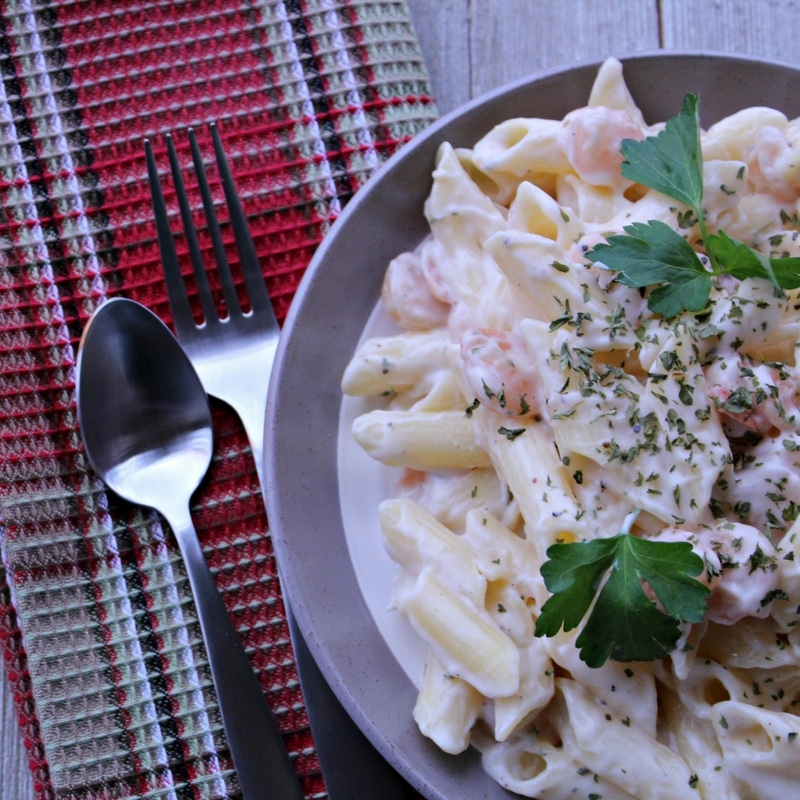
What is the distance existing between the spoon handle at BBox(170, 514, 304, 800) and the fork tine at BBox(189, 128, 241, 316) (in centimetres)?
53

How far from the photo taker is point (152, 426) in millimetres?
1760

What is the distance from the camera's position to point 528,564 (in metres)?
Answer: 1.49

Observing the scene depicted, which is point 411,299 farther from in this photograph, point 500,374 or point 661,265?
point 661,265

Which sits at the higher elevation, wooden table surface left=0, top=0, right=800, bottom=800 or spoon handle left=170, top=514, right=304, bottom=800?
wooden table surface left=0, top=0, right=800, bottom=800

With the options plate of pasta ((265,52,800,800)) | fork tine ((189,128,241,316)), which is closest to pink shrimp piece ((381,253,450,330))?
plate of pasta ((265,52,800,800))

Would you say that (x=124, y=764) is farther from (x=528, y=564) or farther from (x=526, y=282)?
(x=526, y=282)

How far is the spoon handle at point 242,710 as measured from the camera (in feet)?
5.37

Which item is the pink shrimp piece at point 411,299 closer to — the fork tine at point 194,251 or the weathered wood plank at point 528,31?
the fork tine at point 194,251

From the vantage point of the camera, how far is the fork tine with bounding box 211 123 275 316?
181 cm

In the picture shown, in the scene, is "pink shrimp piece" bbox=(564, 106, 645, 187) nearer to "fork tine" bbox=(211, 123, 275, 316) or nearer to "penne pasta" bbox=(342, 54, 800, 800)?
"penne pasta" bbox=(342, 54, 800, 800)

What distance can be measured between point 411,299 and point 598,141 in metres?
0.44

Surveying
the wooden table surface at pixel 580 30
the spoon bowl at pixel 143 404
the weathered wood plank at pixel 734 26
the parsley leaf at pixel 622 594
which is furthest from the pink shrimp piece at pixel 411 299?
the weathered wood plank at pixel 734 26

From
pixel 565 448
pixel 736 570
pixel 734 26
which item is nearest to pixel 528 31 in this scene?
pixel 734 26

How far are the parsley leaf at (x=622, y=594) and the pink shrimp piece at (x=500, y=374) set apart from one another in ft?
0.88
